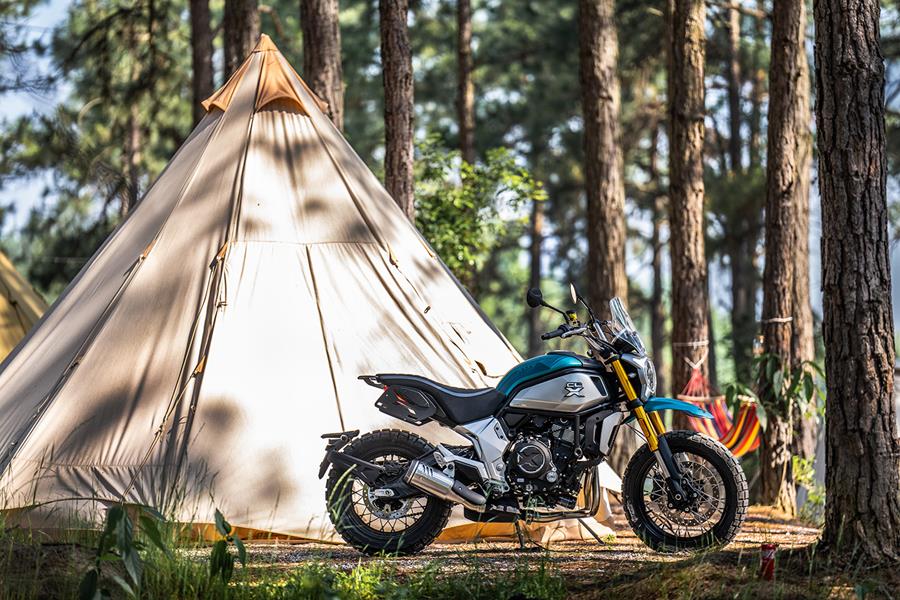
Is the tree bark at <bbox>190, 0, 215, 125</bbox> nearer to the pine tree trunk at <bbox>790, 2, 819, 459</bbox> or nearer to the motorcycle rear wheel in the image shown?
the pine tree trunk at <bbox>790, 2, 819, 459</bbox>

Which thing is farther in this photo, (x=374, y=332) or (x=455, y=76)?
(x=455, y=76)

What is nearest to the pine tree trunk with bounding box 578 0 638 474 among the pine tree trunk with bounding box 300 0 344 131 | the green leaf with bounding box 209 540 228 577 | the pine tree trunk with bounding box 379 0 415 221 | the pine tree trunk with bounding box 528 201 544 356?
the pine tree trunk with bounding box 379 0 415 221

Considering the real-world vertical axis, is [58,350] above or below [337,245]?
A: below

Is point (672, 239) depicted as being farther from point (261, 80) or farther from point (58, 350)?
point (58, 350)

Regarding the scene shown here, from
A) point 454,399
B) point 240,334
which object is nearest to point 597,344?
point 454,399

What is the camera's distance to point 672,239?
10.1 metres

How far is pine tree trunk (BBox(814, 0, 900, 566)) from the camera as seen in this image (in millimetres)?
4242

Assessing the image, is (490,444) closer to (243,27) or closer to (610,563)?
(610,563)

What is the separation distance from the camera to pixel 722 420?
9016 millimetres

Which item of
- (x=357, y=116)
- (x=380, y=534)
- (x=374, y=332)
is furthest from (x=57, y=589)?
(x=357, y=116)

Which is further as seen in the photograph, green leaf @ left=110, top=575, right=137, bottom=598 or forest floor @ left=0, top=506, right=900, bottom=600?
forest floor @ left=0, top=506, right=900, bottom=600

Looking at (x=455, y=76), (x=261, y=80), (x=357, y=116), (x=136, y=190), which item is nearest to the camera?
(x=261, y=80)

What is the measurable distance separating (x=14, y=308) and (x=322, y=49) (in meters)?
4.84

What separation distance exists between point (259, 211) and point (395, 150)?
2587 millimetres
